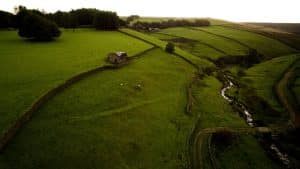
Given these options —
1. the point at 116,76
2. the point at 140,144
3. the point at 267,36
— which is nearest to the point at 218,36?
the point at 267,36

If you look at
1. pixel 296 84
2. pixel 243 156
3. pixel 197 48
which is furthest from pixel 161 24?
pixel 243 156

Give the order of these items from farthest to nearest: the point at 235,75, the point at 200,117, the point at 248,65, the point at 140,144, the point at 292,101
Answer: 1. the point at 248,65
2. the point at 235,75
3. the point at 292,101
4. the point at 200,117
5. the point at 140,144

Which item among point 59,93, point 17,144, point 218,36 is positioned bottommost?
point 17,144

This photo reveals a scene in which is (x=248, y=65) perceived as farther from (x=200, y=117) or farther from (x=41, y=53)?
(x=41, y=53)

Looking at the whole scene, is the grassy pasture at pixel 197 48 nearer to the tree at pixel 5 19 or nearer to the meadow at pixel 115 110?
the meadow at pixel 115 110

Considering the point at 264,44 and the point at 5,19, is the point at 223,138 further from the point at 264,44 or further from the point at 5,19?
the point at 264,44

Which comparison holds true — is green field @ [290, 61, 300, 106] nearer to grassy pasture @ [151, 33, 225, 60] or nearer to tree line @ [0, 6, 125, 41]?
grassy pasture @ [151, 33, 225, 60]

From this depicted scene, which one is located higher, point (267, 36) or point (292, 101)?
point (267, 36)

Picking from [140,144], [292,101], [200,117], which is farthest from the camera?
[292,101]
